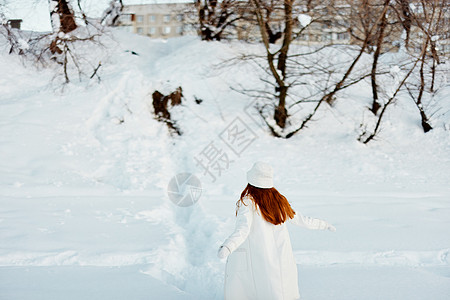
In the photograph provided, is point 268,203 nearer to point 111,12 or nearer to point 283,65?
point 283,65

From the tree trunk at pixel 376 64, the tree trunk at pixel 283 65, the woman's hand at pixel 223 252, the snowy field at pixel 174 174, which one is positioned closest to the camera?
the woman's hand at pixel 223 252

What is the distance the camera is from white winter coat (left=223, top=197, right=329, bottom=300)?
283cm

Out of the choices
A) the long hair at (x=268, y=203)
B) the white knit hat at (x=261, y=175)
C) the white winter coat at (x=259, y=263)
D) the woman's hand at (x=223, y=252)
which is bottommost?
the white winter coat at (x=259, y=263)

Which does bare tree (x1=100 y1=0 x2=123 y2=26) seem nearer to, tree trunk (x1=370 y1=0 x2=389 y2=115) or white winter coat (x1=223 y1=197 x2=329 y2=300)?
tree trunk (x1=370 y1=0 x2=389 y2=115)

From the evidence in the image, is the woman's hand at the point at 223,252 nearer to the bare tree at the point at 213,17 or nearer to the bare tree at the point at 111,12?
the bare tree at the point at 213,17

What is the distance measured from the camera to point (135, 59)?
40.1 feet

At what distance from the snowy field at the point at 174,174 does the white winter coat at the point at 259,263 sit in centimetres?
63

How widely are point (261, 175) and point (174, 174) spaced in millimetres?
4923

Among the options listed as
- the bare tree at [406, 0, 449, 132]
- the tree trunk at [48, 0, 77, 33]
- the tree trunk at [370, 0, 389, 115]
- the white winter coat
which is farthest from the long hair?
the tree trunk at [48, 0, 77, 33]

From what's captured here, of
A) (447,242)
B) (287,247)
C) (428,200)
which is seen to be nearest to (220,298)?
(287,247)

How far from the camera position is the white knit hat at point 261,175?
281cm

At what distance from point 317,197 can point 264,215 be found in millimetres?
3828

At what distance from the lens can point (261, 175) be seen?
2.82m

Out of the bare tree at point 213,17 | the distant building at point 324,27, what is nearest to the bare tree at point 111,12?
the distant building at point 324,27
